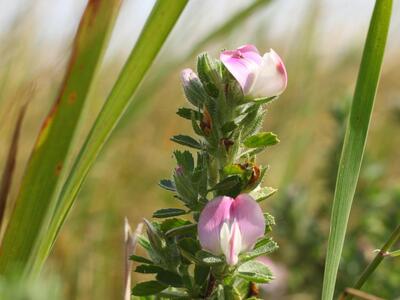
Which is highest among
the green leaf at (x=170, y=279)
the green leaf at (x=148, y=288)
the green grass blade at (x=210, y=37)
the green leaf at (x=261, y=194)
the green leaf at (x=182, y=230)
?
the green grass blade at (x=210, y=37)

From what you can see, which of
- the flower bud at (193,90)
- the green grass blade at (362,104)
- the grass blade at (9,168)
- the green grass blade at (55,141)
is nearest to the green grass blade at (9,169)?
the grass blade at (9,168)

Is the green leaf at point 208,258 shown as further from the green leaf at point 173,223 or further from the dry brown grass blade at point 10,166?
the dry brown grass blade at point 10,166

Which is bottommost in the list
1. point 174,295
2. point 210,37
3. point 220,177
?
point 174,295

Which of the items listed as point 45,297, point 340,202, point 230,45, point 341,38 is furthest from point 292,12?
point 45,297

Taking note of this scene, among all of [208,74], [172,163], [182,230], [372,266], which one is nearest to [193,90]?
[208,74]

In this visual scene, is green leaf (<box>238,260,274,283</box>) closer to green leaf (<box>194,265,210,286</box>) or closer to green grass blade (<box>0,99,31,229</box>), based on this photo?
green leaf (<box>194,265,210,286</box>)

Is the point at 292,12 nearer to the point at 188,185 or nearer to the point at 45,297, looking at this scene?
the point at 188,185

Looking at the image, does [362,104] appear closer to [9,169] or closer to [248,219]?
[248,219]
